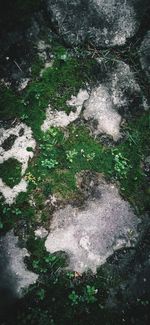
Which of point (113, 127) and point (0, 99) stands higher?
point (0, 99)

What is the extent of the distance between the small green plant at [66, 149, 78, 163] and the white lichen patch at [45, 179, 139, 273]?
387mm

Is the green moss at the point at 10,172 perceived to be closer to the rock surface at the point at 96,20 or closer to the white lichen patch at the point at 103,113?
the white lichen patch at the point at 103,113

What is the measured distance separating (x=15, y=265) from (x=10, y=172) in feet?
3.07

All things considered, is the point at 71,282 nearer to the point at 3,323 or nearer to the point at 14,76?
the point at 3,323

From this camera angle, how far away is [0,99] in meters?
3.75

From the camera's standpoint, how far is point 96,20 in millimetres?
3902

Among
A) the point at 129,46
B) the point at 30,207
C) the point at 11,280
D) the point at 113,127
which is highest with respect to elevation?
the point at 129,46

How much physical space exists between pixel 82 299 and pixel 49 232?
73 cm

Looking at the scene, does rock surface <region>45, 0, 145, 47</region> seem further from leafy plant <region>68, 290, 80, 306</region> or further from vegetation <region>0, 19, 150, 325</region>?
leafy plant <region>68, 290, 80, 306</region>

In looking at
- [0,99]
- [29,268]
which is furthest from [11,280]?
[0,99]

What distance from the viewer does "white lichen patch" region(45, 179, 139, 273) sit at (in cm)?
354

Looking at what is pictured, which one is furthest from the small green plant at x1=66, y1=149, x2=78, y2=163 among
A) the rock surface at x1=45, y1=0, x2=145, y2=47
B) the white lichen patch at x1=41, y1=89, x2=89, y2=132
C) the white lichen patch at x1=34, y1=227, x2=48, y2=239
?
the rock surface at x1=45, y1=0, x2=145, y2=47

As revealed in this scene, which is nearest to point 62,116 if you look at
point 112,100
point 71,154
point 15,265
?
point 71,154

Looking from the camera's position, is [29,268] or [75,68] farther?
[75,68]
